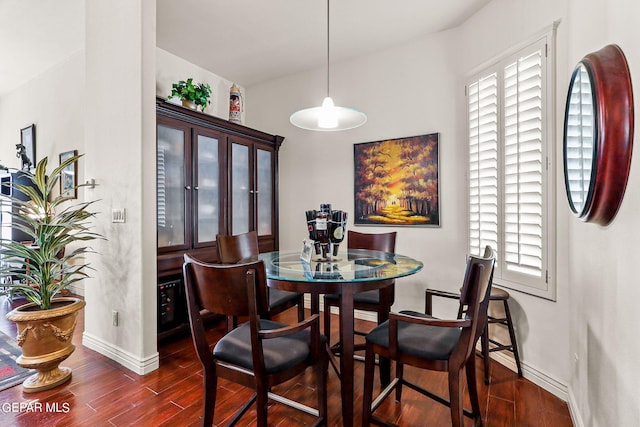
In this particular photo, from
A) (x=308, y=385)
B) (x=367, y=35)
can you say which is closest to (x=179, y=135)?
(x=367, y=35)

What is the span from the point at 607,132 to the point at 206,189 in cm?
297

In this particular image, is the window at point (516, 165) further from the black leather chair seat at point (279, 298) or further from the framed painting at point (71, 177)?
the framed painting at point (71, 177)

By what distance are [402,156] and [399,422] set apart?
7.68 ft

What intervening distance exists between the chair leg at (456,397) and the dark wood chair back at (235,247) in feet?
5.17

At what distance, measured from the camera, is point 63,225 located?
2160 mm

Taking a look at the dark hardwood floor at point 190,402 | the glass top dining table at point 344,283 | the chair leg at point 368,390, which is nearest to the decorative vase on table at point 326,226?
the glass top dining table at point 344,283

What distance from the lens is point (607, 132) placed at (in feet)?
3.66

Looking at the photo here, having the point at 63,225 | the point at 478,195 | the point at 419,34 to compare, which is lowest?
the point at 63,225

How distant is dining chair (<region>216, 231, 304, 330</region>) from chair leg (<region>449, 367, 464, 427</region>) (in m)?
1.20

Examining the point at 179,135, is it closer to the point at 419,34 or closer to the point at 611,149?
the point at 419,34

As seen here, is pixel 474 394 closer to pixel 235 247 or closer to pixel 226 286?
pixel 226 286

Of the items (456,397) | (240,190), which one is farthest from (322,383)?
(240,190)

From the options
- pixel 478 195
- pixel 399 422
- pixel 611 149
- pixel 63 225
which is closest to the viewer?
pixel 611 149

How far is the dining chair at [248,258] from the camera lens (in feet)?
7.72
